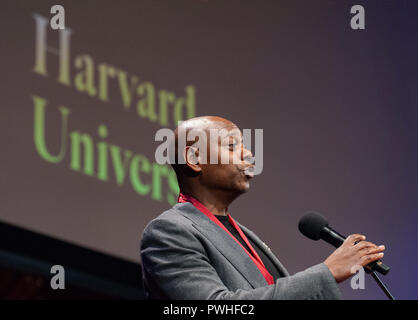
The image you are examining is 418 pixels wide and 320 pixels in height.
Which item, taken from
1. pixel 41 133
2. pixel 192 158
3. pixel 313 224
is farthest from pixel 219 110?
pixel 313 224

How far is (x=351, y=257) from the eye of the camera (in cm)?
180

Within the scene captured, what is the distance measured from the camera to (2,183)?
11.9ft

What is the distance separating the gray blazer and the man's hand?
24 mm

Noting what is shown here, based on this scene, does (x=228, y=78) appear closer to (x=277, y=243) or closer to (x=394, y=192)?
(x=277, y=243)

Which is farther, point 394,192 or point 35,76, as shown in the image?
point 394,192

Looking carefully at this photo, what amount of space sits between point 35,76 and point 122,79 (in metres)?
0.55

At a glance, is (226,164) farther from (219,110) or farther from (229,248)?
(219,110)

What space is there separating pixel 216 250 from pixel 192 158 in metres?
0.38

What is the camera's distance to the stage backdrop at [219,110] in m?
3.78

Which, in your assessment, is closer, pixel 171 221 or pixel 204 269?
pixel 204 269

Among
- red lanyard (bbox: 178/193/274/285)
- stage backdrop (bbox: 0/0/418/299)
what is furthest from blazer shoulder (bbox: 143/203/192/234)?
stage backdrop (bbox: 0/0/418/299)

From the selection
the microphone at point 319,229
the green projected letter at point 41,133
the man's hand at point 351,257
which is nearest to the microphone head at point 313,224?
the microphone at point 319,229

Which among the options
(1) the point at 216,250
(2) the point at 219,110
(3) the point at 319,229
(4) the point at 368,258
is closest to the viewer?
(4) the point at 368,258

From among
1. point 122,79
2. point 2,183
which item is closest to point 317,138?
point 122,79
